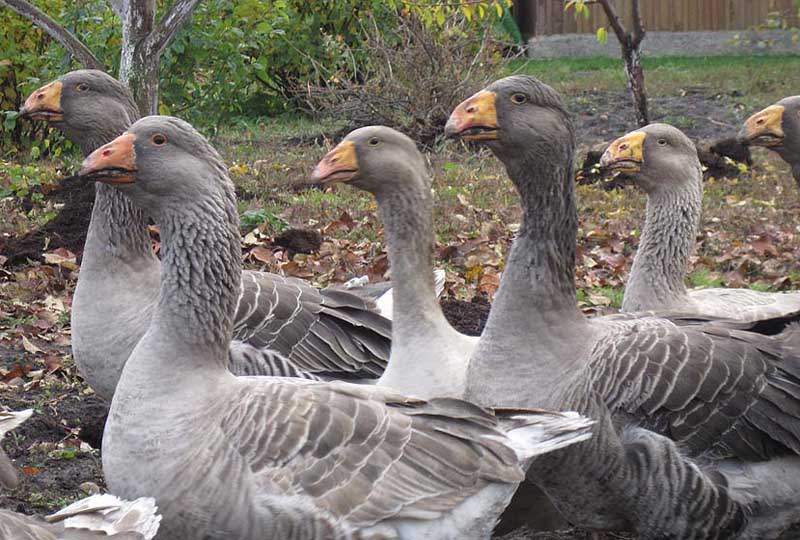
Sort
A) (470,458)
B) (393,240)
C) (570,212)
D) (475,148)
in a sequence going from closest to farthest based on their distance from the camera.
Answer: (470,458)
(570,212)
(393,240)
(475,148)

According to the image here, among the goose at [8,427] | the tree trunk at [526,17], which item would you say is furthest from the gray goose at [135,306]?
the tree trunk at [526,17]

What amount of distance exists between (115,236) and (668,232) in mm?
2897

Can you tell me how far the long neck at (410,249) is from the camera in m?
5.14

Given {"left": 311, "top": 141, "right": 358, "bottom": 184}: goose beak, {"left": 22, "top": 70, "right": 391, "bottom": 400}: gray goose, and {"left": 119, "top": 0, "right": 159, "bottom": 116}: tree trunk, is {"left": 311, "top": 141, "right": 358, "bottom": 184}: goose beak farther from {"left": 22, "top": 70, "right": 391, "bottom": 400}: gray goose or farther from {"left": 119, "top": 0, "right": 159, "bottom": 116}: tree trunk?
{"left": 119, "top": 0, "right": 159, "bottom": 116}: tree trunk

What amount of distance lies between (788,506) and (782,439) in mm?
348

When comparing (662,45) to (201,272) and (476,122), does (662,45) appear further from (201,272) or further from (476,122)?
(201,272)

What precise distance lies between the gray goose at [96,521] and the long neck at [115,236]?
201 cm

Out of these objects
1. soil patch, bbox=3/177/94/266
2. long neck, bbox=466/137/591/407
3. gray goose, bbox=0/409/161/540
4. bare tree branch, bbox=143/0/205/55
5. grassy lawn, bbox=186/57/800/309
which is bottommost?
grassy lawn, bbox=186/57/800/309

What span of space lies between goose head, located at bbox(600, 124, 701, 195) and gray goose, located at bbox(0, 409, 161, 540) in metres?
3.51

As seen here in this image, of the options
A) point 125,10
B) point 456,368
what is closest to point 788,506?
point 456,368

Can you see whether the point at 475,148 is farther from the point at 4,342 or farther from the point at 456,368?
the point at 456,368

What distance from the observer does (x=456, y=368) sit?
196 inches

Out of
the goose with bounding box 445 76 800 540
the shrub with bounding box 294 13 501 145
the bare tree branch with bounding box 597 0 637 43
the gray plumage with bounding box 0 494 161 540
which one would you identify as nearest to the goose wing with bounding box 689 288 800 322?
the goose with bounding box 445 76 800 540

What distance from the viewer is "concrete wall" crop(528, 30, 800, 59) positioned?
23.1 m
